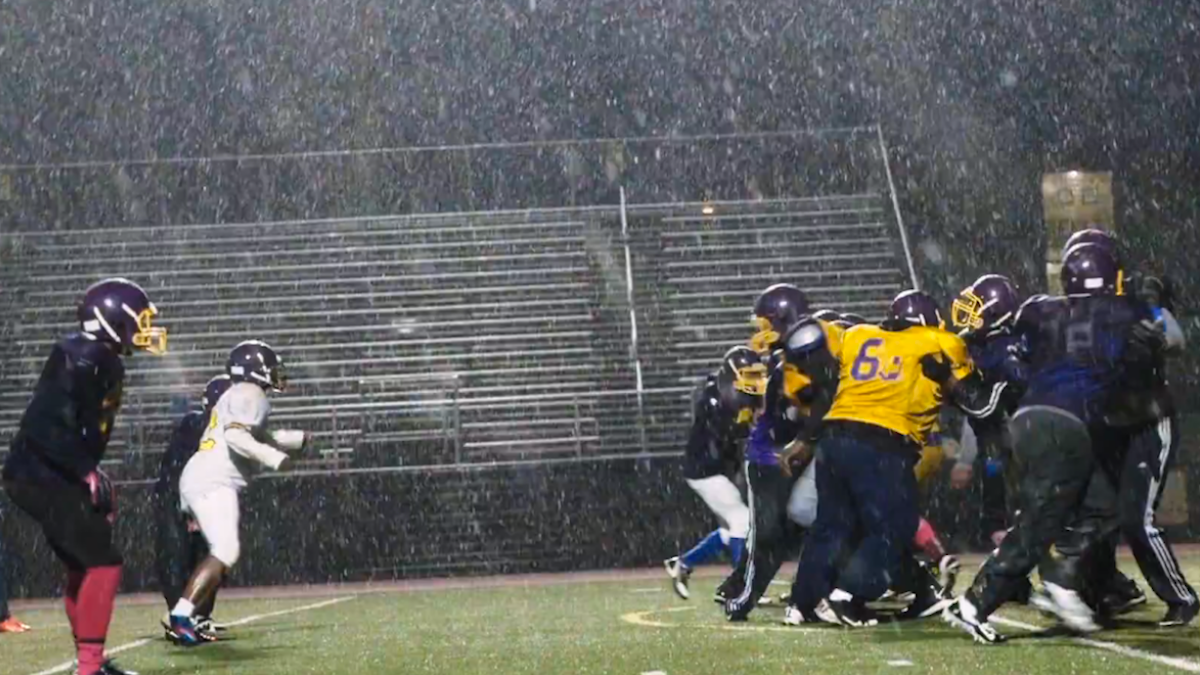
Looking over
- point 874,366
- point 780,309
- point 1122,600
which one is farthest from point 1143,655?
point 780,309

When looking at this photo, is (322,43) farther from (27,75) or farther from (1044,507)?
(1044,507)

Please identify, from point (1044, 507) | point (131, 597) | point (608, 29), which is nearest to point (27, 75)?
point (608, 29)

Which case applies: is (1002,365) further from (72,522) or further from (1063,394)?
(72,522)

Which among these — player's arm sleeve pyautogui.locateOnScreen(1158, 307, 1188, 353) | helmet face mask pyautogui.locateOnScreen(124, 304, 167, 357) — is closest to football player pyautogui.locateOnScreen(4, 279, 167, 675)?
helmet face mask pyautogui.locateOnScreen(124, 304, 167, 357)

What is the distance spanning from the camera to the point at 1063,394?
7887mm

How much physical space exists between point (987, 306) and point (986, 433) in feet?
5.35

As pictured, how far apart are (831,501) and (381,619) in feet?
12.7

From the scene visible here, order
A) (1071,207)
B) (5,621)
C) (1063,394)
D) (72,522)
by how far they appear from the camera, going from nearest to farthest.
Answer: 1. (72,522)
2. (1063,394)
3. (5,621)
4. (1071,207)

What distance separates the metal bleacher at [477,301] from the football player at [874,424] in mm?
11685

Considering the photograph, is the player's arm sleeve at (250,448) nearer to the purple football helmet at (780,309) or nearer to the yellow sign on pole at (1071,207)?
the purple football helmet at (780,309)

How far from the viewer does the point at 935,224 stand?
2372cm

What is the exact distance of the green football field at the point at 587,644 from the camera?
296 inches

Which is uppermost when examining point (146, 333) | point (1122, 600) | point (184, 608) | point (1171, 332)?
point (146, 333)

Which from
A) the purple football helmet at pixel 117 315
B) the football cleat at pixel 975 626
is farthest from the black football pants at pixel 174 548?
the football cleat at pixel 975 626
